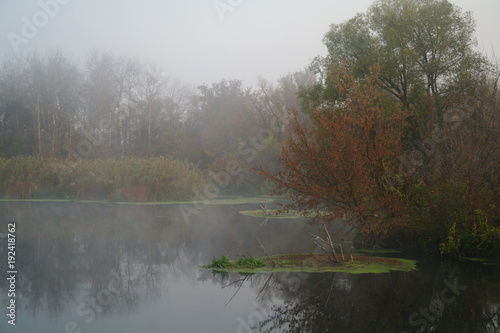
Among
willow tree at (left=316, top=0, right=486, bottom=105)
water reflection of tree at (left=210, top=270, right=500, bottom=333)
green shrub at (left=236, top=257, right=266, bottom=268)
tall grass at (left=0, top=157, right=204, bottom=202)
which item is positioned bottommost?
water reflection of tree at (left=210, top=270, right=500, bottom=333)

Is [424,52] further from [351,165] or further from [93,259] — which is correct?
[93,259]

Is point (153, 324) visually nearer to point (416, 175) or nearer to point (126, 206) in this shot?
point (416, 175)

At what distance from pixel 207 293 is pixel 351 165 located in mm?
5389

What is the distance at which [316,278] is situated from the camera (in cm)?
1079

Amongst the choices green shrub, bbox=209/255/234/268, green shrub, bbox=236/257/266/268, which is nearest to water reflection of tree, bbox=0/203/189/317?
green shrub, bbox=209/255/234/268

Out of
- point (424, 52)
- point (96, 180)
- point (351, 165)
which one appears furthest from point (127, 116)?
point (351, 165)

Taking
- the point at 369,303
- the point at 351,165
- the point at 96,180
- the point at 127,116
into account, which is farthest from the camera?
the point at 127,116

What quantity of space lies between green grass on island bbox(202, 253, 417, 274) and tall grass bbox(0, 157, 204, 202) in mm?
18342

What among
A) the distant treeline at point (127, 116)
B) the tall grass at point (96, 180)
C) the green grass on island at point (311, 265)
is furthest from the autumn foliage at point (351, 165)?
the distant treeline at point (127, 116)

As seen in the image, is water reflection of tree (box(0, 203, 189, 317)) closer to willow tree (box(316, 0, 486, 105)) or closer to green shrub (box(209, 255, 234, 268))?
green shrub (box(209, 255, 234, 268))

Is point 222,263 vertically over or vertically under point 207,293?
over

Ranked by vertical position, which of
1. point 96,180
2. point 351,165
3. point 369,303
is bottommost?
point 369,303

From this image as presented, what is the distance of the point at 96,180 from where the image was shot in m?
30.3

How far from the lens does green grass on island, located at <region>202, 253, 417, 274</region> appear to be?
11.4 metres
